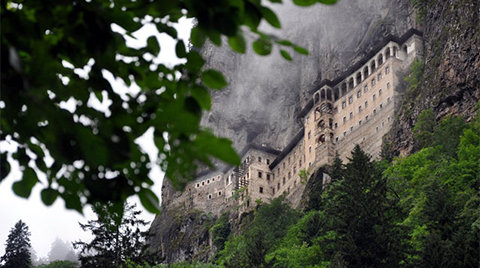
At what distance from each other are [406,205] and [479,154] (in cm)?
851

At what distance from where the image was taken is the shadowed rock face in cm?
9512

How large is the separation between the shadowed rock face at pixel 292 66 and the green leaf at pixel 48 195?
8830cm

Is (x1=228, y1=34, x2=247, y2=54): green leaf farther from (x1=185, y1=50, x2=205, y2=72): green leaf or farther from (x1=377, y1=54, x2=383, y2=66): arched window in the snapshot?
(x1=377, y1=54, x2=383, y2=66): arched window

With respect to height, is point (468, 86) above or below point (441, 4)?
below

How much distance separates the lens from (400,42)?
81.6m

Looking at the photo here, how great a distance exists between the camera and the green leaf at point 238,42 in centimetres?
377

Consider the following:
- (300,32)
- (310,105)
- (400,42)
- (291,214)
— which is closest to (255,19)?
(291,214)

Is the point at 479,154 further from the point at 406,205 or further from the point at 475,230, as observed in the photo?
the point at 475,230

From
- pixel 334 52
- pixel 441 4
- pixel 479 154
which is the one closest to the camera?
pixel 479 154

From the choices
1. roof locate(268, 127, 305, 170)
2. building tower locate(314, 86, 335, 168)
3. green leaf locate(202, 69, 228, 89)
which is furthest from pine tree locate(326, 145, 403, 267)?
roof locate(268, 127, 305, 170)

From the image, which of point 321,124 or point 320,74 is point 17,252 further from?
point 320,74

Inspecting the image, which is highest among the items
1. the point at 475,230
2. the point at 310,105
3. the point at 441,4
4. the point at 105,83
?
the point at 441,4

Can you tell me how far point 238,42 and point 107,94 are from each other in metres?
0.88

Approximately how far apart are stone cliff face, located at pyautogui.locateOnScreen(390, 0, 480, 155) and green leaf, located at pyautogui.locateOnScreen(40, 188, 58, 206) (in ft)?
208
